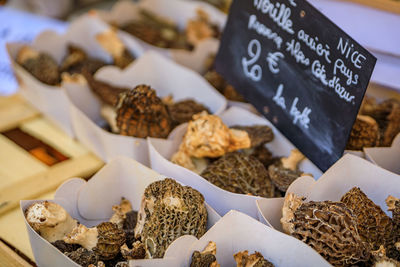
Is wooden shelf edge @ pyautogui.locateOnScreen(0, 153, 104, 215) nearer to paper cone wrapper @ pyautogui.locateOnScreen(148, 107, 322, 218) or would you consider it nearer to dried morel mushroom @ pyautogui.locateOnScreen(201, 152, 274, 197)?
paper cone wrapper @ pyautogui.locateOnScreen(148, 107, 322, 218)

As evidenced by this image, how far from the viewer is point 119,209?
1.54 meters

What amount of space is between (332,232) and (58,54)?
6.22 ft

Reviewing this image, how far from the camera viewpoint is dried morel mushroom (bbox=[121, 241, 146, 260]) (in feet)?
4.17

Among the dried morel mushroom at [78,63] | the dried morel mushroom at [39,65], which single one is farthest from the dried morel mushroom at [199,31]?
the dried morel mushroom at [39,65]

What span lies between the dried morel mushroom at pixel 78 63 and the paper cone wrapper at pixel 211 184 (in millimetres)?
821

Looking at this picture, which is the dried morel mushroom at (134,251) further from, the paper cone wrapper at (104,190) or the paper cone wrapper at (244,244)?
the paper cone wrapper at (104,190)

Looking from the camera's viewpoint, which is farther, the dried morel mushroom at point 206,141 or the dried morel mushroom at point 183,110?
the dried morel mushroom at point 183,110

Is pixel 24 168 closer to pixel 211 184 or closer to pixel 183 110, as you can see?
pixel 183 110

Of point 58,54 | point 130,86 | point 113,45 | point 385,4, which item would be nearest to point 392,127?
point 385,4

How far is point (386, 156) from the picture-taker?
5.61 ft

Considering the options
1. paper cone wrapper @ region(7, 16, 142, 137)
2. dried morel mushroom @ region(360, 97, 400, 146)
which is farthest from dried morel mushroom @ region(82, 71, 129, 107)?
dried morel mushroom @ region(360, 97, 400, 146)

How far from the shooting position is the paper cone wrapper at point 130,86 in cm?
181

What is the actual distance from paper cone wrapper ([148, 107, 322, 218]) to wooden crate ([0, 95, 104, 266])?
14.3 inches

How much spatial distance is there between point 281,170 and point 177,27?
167cm
